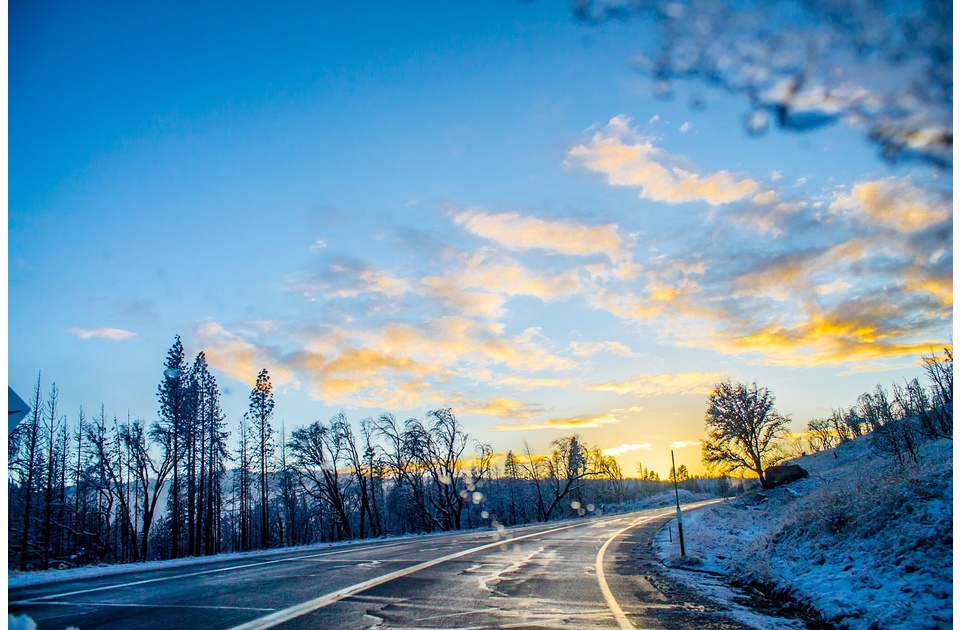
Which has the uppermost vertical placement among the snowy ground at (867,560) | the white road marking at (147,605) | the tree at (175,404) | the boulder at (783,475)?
the tree at (175,404)

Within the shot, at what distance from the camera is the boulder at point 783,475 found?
1561 inches

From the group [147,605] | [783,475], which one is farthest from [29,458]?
[783,475]

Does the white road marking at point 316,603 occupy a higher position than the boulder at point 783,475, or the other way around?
the white road marking at point 316,603

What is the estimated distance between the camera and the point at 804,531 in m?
11.5

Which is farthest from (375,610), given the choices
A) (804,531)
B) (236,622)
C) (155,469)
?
(155,469)

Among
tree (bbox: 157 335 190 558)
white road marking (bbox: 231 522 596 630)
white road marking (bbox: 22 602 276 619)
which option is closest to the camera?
white road marking (bbox: 231 522 596 630)

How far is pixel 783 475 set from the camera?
39844mm

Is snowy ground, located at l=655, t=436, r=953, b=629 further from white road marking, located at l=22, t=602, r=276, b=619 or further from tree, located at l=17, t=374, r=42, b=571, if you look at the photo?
tree, located at l=17, t=374, r=42, b=571

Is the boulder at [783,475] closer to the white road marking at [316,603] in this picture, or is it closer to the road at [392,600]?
the road at [392,600]

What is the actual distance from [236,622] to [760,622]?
6.70 m

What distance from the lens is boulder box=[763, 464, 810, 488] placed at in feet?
130

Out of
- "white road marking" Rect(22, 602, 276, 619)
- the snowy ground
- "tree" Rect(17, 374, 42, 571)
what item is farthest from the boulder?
"tree" Rect(17, 374, 42, 571)

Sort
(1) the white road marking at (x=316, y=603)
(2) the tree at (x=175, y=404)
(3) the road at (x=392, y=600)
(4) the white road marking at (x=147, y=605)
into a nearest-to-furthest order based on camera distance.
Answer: (1) the white road marking at (x=316, y=603)
(3) the road at (x=392, y=600)
(4) the white road marking at (x=147, y=605)
(2) the tree at (x=175, y=404)

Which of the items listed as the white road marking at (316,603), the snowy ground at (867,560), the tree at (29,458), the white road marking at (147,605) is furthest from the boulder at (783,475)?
the tree at (29,458)
